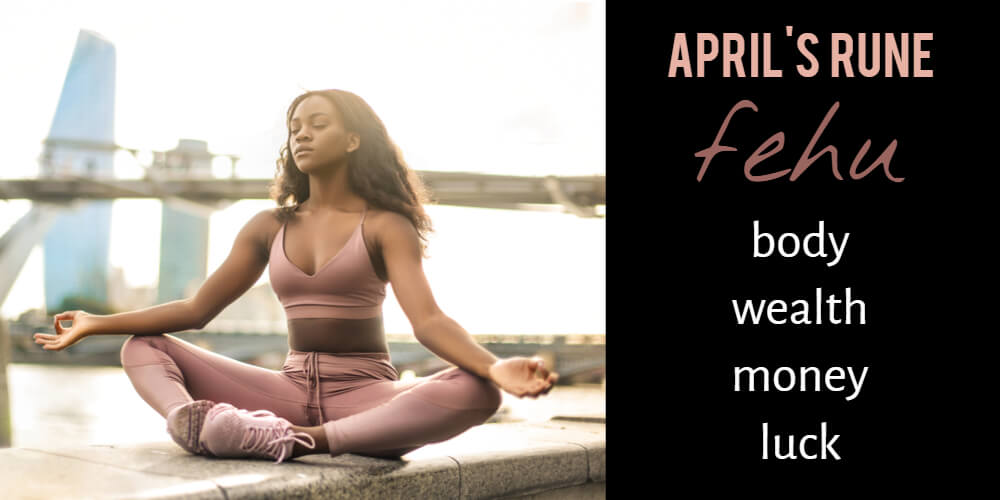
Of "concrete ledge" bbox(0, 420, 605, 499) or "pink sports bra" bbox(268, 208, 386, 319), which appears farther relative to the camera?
"pink sports bra" bbox(268, 208, 386, 319)

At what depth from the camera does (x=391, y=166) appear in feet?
10.1

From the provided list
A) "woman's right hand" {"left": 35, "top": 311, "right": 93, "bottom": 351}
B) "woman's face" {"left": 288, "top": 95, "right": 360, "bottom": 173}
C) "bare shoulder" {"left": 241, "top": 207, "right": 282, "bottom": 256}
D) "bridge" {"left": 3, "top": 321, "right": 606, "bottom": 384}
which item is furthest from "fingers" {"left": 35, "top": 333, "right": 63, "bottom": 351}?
"bridge" {"left": 3, "top": 321, "right": 606, "bottom": 384}

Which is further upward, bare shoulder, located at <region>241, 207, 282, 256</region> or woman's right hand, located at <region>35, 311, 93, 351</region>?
bare shoulder, located at <region>241, 207, 282, 256</region>

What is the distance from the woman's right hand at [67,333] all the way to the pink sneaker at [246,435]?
55 cm

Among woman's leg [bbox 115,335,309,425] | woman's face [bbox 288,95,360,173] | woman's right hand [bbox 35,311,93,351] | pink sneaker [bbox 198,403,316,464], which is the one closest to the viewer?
pink sneaker [bbox 198,403,316,464]

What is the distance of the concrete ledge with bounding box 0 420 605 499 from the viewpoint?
7.61ft

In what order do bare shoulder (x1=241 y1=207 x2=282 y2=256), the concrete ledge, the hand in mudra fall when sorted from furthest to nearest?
bare shoulder (x1=241 y1=207 x2=282 y2=256) → the hand in mudra → the concrete ledge

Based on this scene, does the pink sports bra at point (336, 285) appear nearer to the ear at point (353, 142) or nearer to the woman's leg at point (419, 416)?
the ear at point (353, 142)

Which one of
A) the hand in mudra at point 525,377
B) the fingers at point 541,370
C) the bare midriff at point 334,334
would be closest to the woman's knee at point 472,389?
the hand in mudra at point 525,377

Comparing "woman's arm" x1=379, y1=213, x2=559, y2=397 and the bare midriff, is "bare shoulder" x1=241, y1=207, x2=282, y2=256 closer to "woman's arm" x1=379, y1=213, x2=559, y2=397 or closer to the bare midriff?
the bare midriff

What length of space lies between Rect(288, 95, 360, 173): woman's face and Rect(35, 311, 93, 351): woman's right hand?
775 millimetres

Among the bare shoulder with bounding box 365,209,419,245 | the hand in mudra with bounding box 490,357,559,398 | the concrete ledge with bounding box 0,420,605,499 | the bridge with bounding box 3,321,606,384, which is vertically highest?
the bare shoulder with bounding box 365,209,419,245
